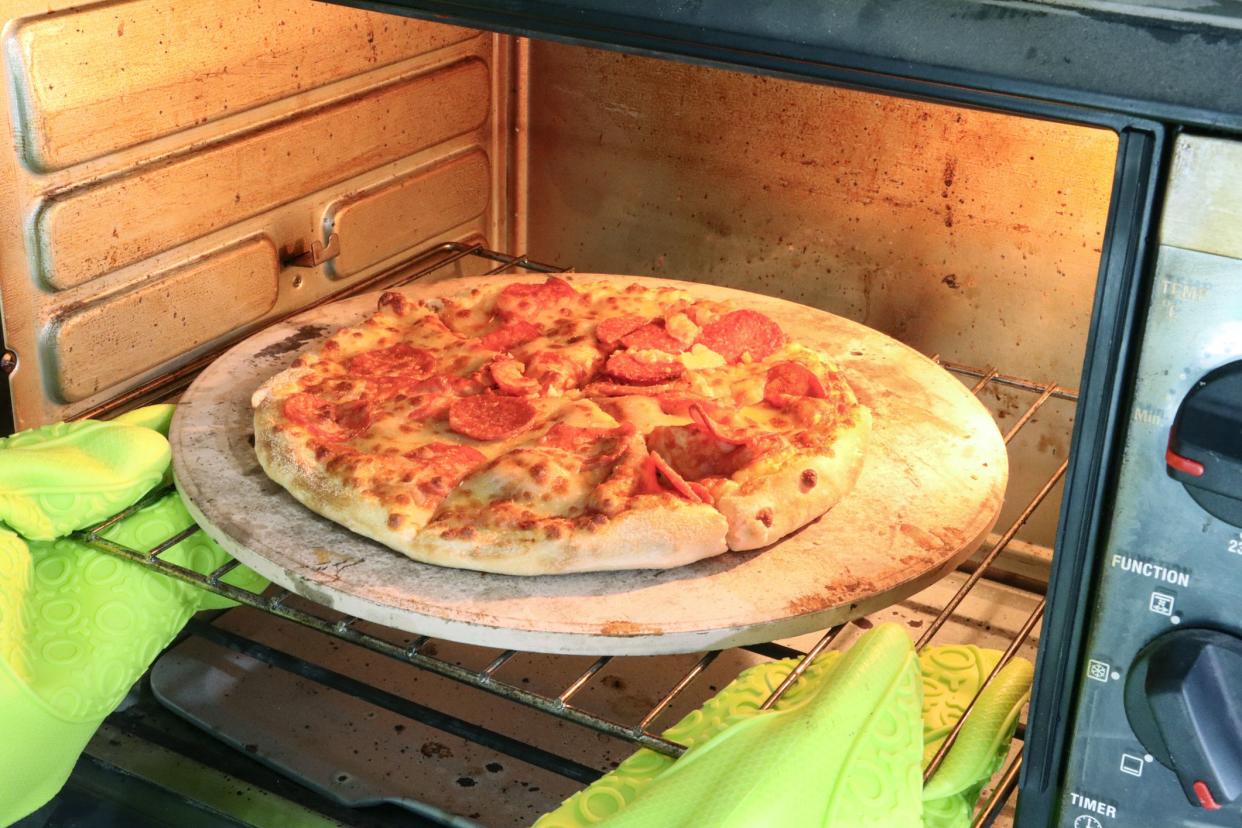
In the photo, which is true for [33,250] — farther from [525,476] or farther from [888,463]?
[888,463]

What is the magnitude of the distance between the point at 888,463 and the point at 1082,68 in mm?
755

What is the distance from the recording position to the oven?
26.8 inches

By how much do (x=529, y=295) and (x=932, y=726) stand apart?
80 cm

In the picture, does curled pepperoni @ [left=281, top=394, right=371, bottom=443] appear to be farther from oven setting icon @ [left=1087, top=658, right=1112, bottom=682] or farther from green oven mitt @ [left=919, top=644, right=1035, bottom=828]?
oven setting icon @ [left=1087, top=658, right=1112, bottom=682]

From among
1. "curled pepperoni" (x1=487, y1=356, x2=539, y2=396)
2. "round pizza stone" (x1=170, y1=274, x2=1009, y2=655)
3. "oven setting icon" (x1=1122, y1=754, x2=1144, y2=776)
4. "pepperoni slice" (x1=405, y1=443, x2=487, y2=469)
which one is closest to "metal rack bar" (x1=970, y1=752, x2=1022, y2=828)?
"oven setting icon" (x1=1122, y1=754, x2=1144, y2=776)

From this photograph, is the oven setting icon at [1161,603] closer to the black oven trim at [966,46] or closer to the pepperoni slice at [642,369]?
the black oven trim at [966,46]

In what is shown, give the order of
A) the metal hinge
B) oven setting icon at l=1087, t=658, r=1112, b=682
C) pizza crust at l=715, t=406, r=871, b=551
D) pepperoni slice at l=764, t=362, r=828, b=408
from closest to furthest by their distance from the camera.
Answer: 1. oven setting icon at l=1087, t=658, r=1112, b=682
2. pizza crust at l=715, t=406, r=871, b=551
3. pepperoni slice at l=764, t=362, r=828, b=408
4. the metal hinge

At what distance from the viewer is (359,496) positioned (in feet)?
4.02

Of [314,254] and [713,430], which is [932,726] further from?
[314,254]

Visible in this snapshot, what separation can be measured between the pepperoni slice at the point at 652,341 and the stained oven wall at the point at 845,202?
0.95 feet

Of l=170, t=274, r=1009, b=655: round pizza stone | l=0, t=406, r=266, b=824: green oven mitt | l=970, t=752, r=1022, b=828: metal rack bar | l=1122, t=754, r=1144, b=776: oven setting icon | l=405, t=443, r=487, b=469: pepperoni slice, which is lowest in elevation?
l=0, t=406, r=266, b=824: green oven mitt

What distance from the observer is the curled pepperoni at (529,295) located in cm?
162

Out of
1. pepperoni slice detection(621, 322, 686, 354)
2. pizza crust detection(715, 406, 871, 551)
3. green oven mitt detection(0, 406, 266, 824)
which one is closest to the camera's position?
green oven mitt detection(0, 406, 266, 824)

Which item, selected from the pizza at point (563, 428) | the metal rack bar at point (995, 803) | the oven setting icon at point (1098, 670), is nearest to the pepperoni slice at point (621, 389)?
the pizza at point (563, 428)
